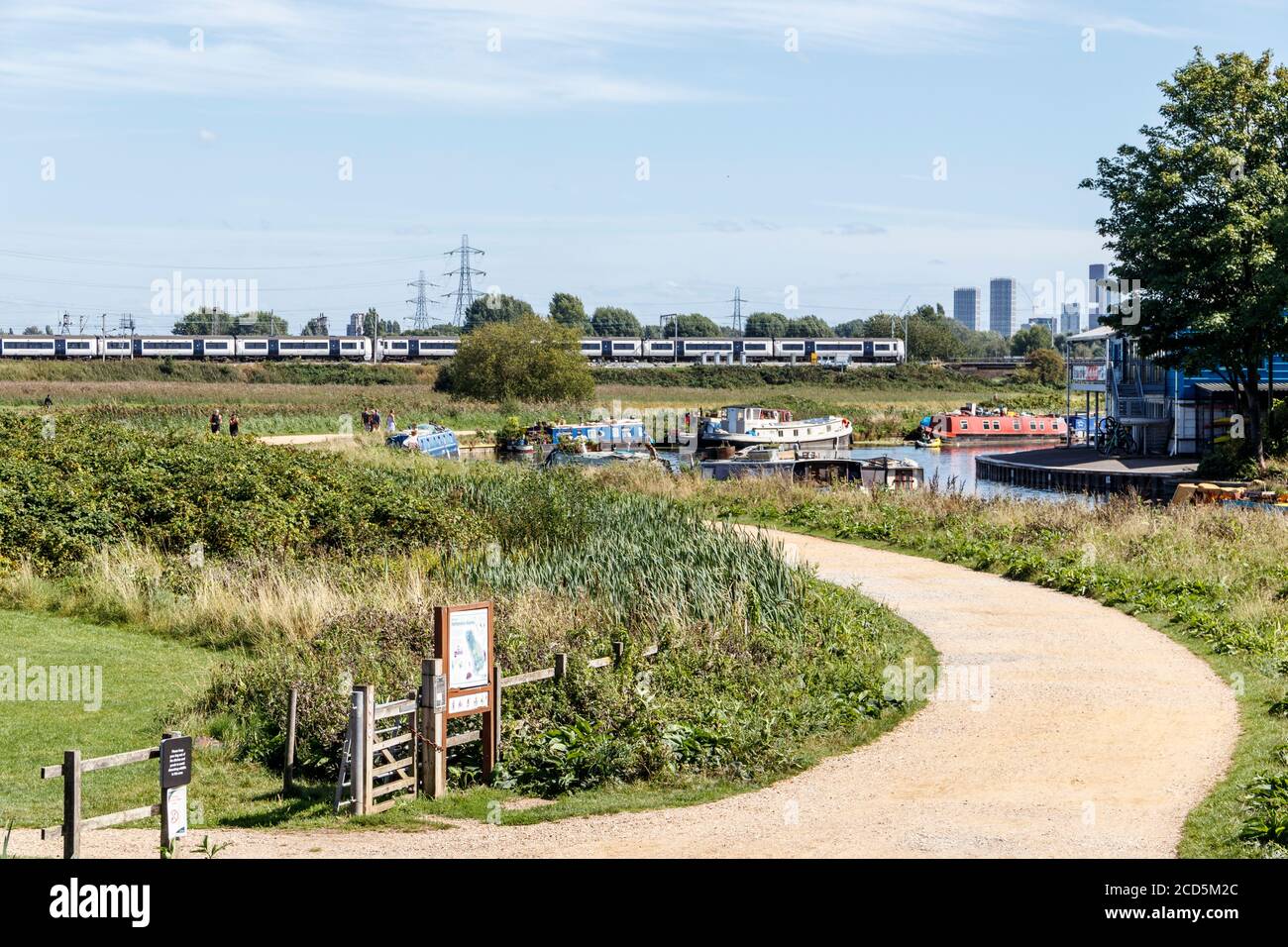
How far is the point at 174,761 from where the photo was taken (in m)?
9.66

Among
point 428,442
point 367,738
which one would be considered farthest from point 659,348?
point 367,738

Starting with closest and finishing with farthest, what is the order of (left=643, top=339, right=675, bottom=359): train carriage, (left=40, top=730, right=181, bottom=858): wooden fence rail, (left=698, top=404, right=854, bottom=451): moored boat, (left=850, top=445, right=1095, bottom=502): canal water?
(left=40, top=730, right=181, bottom=858): wooden fence rail → (left=850, top=445, right=1095, bottom=502): canal water → (left=698, top=404, right=854, bottom=451): moored boat → (left=643, top=339, right=675, bottom=359): train carriage

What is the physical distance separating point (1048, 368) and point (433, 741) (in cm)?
12548

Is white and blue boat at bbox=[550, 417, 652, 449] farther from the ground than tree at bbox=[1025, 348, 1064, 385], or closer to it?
closer to it

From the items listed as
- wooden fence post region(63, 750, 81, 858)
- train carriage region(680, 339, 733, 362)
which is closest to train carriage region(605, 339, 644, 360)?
train carriage region(680, 339, 733, 362)

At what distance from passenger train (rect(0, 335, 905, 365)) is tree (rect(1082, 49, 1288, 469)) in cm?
7422

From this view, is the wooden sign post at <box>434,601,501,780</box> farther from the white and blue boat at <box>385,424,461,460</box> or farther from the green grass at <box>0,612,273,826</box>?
the white and blue boat at <box>385,424,461,460</box>

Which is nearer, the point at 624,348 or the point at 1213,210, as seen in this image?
the point at 1213,210

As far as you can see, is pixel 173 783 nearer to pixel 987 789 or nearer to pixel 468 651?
pixel 468 651

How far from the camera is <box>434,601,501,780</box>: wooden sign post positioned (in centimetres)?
1259

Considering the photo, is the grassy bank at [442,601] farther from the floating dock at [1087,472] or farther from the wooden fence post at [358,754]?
the floating dock at [1087,472]

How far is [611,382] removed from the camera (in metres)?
119

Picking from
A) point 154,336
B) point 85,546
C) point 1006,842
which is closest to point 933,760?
point 1006,842
